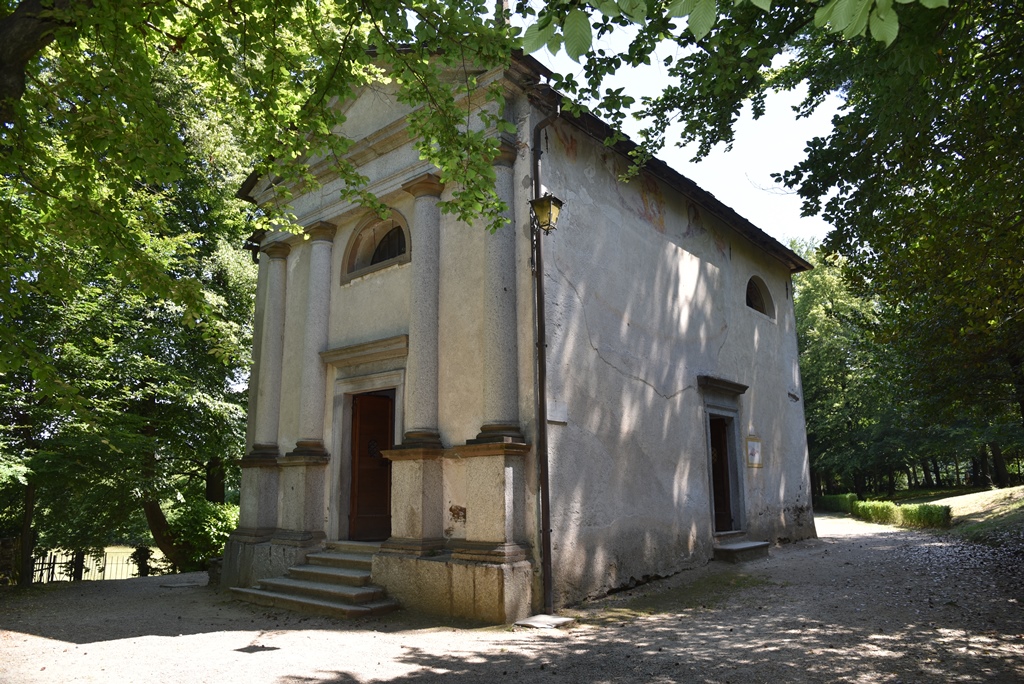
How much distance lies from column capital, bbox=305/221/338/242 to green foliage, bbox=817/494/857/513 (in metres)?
25.3

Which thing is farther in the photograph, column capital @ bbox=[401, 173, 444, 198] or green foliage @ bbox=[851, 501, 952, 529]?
green foliage @ bbox=[851, 501, 952, 529]

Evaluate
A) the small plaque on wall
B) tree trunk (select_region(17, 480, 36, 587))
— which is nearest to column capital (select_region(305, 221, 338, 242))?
tree trunk (select_region(17, 480, 36, 587))

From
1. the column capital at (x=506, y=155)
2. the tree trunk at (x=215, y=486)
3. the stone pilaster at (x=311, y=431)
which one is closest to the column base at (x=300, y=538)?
the stone pilaster at (x=311, y=431)

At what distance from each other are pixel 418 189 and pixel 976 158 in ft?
21.8

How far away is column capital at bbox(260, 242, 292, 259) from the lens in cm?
1242

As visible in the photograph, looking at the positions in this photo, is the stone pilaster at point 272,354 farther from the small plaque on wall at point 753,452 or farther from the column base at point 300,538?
the small plaque on wall at point 753,452

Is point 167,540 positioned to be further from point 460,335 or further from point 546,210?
point 546,210

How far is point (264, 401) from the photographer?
39.2 feet

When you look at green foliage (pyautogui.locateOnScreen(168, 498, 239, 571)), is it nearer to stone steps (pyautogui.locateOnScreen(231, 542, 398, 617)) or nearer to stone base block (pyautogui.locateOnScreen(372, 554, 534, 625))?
stone steps (pyautogui.locateOnScreen(231, 542, 398, 617))

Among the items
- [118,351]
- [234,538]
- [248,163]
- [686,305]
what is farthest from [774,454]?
[248,163]

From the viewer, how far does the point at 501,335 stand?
28.4 feet

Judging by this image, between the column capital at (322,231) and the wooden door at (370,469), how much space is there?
2.74 m

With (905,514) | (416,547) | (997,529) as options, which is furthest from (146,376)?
(905,514)

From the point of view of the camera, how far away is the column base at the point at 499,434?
26.9ft
